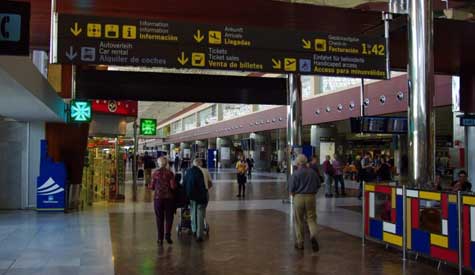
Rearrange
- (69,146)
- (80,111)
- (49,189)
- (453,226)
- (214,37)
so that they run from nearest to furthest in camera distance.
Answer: (453,226) < (214,37) < (80,111) < (49,189) < (69,146)

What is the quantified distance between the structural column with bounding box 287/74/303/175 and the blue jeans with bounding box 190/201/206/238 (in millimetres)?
6617

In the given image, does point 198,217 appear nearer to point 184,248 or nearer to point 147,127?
point 184,248

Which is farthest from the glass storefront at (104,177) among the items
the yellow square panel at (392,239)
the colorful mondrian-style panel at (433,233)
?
the colorful mondrian-style panel at (433,233)

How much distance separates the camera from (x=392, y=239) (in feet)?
28.7

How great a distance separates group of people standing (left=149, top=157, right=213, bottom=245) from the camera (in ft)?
31.2

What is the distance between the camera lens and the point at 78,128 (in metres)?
15.4

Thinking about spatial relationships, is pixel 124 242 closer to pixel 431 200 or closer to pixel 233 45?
pixel 233 45

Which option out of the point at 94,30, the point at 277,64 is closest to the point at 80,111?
the point at 94,30

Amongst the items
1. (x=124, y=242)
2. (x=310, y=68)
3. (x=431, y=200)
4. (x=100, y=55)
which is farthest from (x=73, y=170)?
(x=431, y=200)

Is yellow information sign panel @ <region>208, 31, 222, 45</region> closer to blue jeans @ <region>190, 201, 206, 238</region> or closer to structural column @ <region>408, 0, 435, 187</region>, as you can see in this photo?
blue jeans @ <region>190, 201, 206, 238</region>

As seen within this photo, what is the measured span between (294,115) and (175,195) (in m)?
7.75

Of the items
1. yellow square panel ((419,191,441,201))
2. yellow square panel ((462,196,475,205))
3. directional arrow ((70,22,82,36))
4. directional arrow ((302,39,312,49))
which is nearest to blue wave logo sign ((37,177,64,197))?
directional arrow ((70,22,82,36))

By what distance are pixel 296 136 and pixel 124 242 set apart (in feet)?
28.0

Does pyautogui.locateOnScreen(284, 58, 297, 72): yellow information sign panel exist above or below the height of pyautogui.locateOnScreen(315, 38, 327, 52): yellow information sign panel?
below
